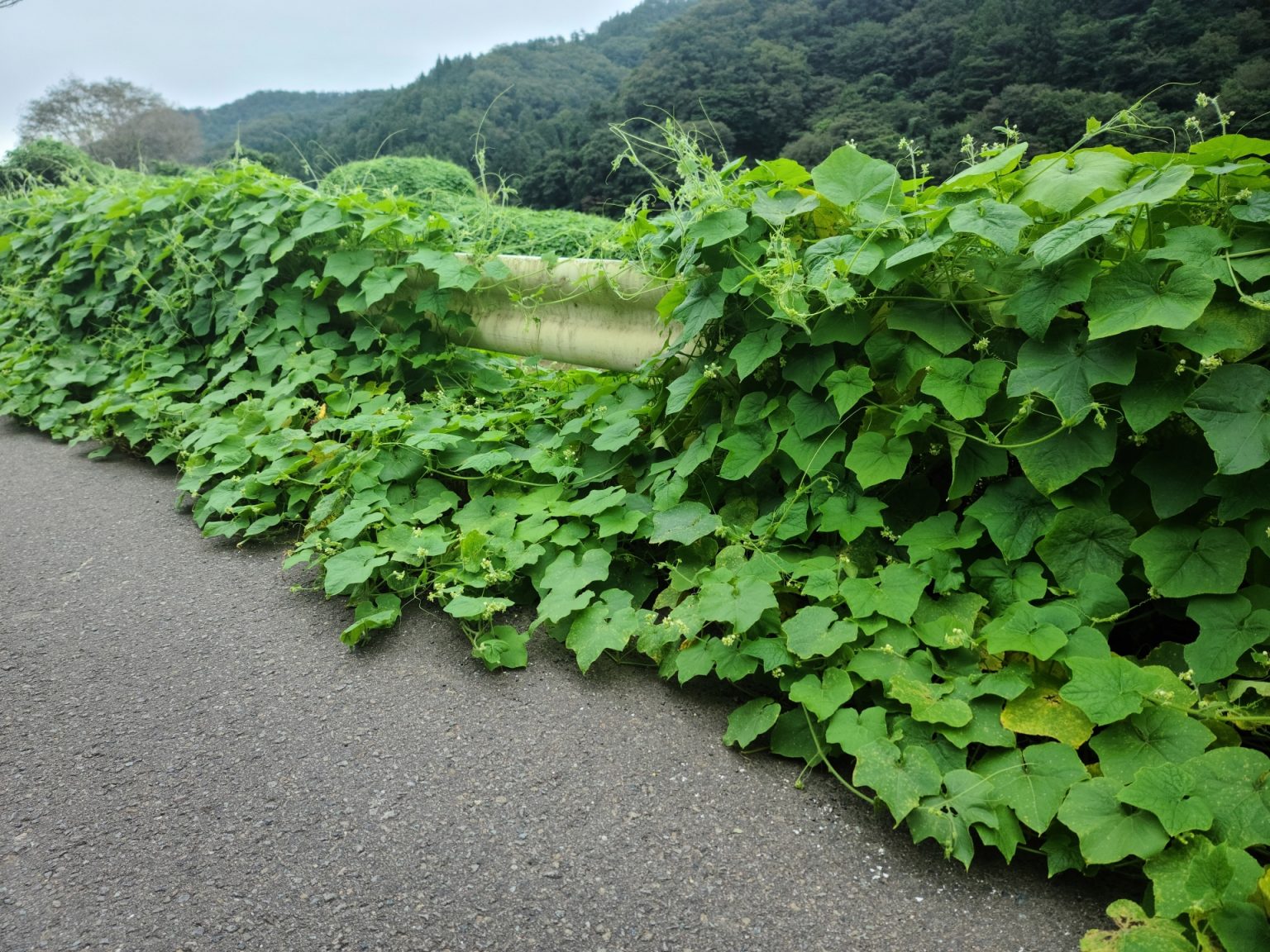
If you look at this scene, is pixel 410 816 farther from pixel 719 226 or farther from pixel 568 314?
pixel 568 314

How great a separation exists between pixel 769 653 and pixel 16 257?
570 centimetres

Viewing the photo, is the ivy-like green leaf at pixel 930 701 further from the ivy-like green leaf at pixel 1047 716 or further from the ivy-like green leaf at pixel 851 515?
the ivy-like green leaf at pixel 851 515

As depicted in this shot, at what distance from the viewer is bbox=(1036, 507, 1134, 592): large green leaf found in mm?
1582

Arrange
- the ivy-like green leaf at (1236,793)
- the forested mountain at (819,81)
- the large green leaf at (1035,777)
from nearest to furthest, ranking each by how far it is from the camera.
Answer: the ivy-like green leaf at (1236,793) < the large green leaf at (1035,777) < the forested mountain at (819,81)

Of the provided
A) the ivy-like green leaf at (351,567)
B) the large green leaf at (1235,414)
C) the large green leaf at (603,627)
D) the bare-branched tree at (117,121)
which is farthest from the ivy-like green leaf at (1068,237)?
the bare-branched tree at (117,121)

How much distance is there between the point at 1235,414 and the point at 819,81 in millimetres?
6584

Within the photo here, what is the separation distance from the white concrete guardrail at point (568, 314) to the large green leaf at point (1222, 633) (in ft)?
5.63

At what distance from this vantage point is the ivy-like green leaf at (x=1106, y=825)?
3.88 feet

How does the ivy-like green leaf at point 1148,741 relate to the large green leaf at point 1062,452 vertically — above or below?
below

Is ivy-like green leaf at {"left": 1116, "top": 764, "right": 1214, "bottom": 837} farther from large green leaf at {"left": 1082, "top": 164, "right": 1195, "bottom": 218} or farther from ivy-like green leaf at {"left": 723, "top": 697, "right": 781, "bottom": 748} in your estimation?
large green leaf at {"left": 1082, "top": 164, "right": 1195, "bottom": 218}

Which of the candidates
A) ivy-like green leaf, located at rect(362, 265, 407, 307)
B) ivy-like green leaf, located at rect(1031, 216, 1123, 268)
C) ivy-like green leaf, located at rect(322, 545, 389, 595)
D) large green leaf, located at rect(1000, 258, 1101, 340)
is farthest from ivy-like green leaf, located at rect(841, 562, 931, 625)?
ivy-like green leaf, located at rect(362, 265, 407, 307)

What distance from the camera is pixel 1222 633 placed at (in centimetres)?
141

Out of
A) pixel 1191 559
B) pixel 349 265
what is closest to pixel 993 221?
pixel 1191 559

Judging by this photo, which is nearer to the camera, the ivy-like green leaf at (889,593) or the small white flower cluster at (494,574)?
the ivy-like green leaf at (889,593)
